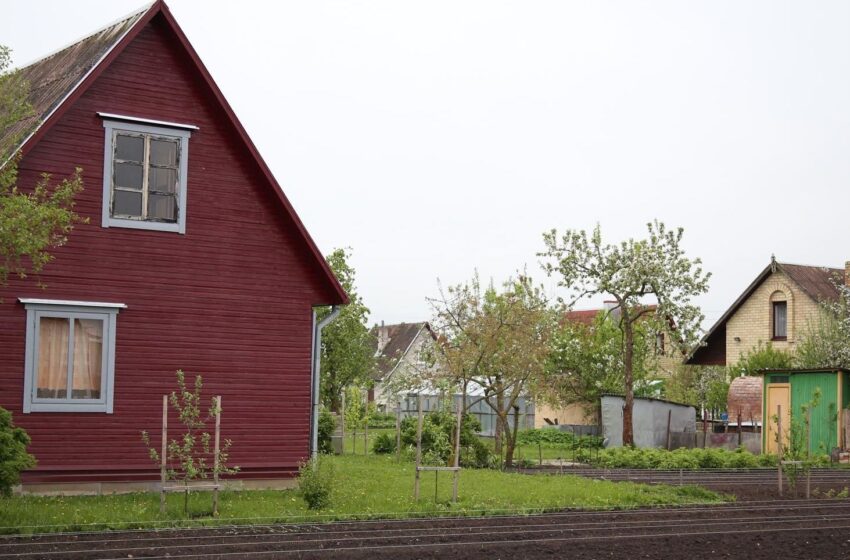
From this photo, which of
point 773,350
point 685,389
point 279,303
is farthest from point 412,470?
point 685,389

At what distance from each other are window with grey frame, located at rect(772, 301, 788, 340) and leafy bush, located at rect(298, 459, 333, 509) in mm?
34553

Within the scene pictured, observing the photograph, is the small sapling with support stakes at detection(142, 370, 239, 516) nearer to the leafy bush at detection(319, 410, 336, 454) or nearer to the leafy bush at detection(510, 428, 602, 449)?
the leafy bush at detection(319, 410, 336, 454)

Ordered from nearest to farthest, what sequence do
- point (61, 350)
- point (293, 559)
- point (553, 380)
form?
point (293, 559), point (61, 350), point (553, 380)

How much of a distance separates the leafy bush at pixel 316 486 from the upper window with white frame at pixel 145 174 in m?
5.16

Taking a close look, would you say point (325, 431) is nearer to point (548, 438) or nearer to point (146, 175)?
point (146, 175)

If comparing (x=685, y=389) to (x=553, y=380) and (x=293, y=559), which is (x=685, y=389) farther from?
(x=293, y=559)

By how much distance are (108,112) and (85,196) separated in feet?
5.23

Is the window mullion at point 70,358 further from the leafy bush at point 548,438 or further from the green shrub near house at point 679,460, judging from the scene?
the leafy bush at point 548,438

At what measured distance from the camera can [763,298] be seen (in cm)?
5047

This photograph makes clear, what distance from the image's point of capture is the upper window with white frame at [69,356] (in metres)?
19.8

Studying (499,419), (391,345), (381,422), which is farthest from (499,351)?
(391,345)

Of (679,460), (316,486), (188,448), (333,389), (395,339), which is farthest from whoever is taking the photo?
(395,339)

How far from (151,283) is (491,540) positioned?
821 centimetres

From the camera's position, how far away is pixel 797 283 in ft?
160
